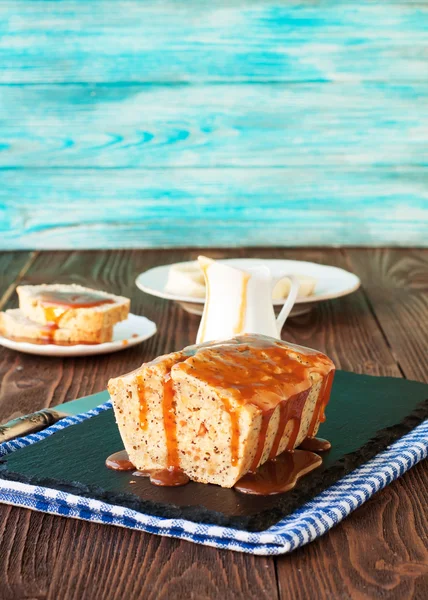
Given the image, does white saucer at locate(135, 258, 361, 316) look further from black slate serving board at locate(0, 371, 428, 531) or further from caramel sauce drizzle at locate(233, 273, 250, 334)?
black slate serving board at locate(0, 371, 428, 531)

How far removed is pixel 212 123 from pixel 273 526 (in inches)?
94.3

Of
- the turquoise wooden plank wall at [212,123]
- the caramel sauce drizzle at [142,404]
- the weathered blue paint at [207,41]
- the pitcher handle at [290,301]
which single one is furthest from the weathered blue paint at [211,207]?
the caramel sauce drizzle at [142,404]

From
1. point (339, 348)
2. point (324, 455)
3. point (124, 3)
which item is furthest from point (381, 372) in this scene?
point (124, 3)

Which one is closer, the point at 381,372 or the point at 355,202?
the point at 381,372

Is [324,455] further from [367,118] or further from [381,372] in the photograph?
[367,118]

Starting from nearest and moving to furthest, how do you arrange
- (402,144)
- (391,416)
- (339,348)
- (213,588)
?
(213,588), (391,416), (339,348), (402,144)

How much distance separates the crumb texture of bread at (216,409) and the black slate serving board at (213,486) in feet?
0.11

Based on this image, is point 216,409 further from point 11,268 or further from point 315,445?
point 11,268

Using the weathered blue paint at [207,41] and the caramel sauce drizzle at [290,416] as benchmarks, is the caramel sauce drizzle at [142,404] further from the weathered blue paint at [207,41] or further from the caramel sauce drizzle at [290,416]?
the weathered blue paint at [207,41]

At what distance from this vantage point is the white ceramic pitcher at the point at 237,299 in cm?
139

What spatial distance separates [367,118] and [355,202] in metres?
0.29

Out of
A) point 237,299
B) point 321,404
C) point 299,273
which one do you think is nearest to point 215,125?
point 299,273

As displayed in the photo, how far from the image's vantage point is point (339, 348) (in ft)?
5.89

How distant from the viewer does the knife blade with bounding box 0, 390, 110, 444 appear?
119 cm
